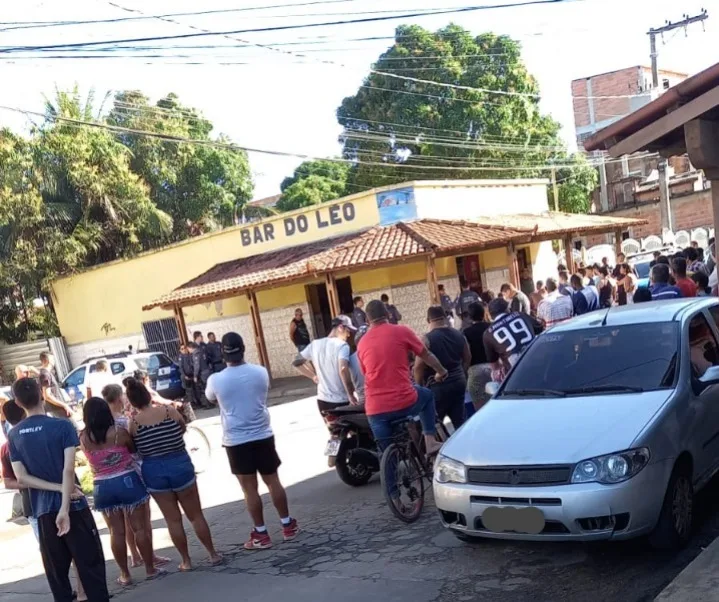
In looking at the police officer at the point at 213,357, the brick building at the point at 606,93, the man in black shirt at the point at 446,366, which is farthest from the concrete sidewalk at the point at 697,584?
the brick building at the point at 606,93

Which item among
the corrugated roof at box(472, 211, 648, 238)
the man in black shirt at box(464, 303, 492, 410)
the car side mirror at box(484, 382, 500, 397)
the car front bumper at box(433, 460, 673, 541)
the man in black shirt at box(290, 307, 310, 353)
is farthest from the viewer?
the corrugated roof at box(472, 211, 648, 238)

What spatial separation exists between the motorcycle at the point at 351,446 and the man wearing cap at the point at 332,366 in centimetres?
17

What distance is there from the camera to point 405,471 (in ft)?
20.5

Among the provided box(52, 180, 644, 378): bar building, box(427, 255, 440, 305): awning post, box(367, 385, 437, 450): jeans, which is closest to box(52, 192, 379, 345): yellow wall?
box(52, 180, 644, 378): bar building

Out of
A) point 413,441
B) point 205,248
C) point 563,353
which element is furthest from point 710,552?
point 205,248

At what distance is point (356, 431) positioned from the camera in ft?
24.6

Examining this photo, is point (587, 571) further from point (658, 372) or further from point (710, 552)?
point (658, 372)

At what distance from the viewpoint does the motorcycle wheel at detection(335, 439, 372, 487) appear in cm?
751

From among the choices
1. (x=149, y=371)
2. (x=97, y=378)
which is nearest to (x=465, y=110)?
(x=149, y=371)

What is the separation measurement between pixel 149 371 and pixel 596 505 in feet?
50.0

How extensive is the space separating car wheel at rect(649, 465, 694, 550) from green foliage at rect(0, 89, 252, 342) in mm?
24022

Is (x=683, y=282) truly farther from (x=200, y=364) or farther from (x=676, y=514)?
(x=200, y=364)

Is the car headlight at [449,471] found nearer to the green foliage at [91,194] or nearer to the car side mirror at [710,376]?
the car side mirror at [710,376]

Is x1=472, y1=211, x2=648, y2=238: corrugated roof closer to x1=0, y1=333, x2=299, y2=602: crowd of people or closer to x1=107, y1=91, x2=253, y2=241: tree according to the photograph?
x1=0, y1=333, x2=299, y2=602: crowd of people
